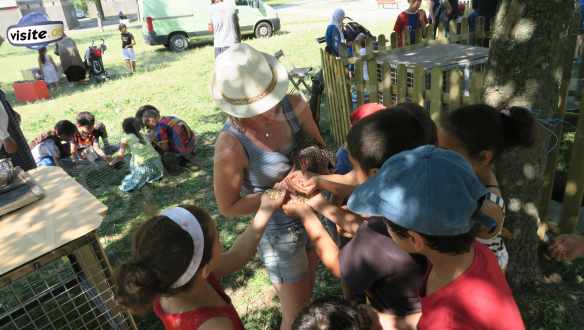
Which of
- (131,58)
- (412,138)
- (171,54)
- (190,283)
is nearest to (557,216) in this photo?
(412,138)

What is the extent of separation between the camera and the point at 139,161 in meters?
5.20

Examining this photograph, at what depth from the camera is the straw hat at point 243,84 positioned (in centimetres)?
180

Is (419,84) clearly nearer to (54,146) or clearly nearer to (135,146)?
(135,146)

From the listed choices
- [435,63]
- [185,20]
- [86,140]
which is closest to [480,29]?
[435,63]

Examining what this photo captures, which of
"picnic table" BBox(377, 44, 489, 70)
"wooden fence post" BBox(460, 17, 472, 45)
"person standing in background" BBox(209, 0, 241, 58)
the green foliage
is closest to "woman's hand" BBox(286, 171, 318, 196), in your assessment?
"picnic table" BBox(377, 44, 489, 70)

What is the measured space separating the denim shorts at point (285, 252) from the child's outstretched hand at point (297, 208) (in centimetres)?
20

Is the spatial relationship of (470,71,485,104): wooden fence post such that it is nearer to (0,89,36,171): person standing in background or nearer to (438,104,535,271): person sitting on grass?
(438,104,535,271): person sitting on grass

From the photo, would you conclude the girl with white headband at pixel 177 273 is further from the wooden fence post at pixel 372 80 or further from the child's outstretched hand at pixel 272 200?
the wooden fence post at pixel 372 80

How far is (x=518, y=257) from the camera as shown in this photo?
2676 millimetres

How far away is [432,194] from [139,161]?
15.2 ft

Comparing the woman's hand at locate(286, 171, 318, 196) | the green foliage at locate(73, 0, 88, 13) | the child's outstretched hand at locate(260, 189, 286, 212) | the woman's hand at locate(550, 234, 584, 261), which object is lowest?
the woman's hand at locate(550, 234, 584, 261)

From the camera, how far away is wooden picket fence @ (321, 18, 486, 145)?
3277 millimetres

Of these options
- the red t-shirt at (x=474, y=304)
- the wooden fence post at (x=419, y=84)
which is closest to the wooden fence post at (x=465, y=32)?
the wooden fence post at (x=419, y=84)

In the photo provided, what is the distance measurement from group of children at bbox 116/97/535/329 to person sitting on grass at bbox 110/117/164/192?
3657 millimetres
